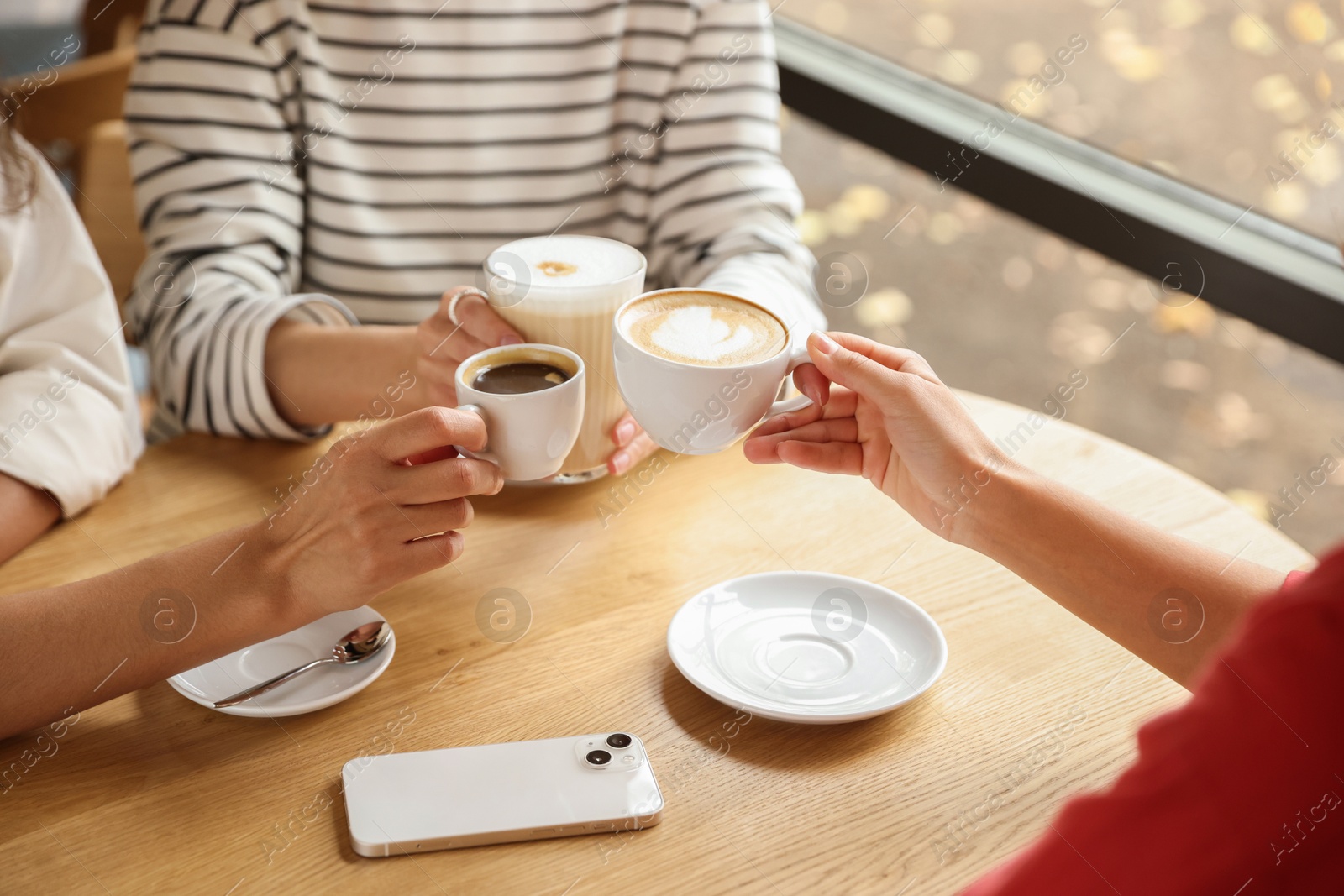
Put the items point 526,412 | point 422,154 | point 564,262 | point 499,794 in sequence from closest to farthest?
point 499,794 → point 526,412 → point 564,262 → point 422,154

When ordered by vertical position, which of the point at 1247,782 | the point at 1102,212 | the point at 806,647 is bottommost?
the point at 1102,212

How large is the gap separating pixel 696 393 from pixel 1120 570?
37 cm

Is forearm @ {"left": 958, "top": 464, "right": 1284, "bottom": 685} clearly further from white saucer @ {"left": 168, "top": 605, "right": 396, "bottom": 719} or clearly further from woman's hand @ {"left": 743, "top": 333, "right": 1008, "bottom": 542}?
white saucer @ {"left": 168, "top": 605, "right": 396, "bottom": 719}

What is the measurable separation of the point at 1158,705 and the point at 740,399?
42cm

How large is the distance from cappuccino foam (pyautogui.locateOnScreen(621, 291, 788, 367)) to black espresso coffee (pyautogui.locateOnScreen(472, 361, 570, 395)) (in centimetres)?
8

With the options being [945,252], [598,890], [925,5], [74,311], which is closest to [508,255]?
[74,311]

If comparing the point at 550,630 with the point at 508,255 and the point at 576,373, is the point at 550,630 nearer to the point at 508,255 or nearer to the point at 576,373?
the point at 576,373

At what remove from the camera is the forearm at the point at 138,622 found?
752 mm

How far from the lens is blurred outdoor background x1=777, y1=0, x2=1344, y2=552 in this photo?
164cm

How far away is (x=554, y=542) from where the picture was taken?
40.0 inches

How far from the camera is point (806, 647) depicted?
0.88m

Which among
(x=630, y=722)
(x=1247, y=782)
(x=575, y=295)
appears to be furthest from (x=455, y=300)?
(x=1247, y=782)

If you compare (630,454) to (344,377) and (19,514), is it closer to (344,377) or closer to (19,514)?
(344,377)

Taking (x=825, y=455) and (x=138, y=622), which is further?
(x=825, y=455)
